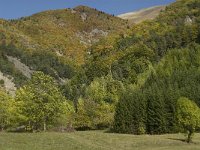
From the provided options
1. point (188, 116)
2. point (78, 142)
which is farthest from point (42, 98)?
point (78, 142)

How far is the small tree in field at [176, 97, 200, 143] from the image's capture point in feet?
281

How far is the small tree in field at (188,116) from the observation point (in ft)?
281

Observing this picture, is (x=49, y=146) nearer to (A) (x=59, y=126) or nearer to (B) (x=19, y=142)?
(B) (x=19, y=142)

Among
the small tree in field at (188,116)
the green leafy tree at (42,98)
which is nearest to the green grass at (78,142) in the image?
the small tree in field at (188,116)

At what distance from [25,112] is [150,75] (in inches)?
3006

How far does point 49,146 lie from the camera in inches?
2409

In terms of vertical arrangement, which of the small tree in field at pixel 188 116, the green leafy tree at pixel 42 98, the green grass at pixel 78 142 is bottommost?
the green grass at pixel 78 142

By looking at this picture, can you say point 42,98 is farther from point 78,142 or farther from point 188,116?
point 78,142

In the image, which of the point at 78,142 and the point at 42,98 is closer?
the point at 78,142

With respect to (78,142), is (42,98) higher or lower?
higher

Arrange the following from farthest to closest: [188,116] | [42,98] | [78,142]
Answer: [42,98], [188,116], [78,142]

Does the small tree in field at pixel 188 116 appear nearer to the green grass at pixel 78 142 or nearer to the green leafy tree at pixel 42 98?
the green grass at pixel 78 142

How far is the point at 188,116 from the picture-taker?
87938 millimetres

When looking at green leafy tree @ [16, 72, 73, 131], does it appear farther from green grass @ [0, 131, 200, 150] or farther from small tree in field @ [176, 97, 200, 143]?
small tree in field @ [176, 97, 200, 143]
